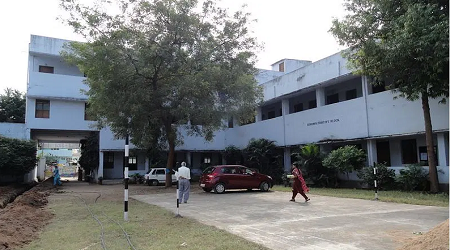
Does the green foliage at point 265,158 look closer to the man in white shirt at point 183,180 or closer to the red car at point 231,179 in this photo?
the red car at point 231,179

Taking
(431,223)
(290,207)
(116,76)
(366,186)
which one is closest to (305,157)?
(366,186)

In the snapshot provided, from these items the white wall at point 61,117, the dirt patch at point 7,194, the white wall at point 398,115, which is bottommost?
the dirt patch at point 7,194

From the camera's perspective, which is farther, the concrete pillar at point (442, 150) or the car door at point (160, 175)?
the car door at point (160, 175)

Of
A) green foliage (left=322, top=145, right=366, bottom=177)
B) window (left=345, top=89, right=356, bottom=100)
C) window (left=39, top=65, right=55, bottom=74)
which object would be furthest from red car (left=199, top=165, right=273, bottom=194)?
window (left=39, top=65, right=55, bottom=74)

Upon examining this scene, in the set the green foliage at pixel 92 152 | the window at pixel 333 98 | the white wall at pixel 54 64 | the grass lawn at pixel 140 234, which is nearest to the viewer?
the grass lawn at pixel 140 234

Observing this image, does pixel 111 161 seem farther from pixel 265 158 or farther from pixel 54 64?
pixel 265 158

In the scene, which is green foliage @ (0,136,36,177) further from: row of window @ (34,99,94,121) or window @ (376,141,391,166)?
window @ (376,141,391,166)

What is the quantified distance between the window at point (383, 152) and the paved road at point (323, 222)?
9.28 metres

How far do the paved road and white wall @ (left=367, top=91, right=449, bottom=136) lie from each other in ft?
19.9

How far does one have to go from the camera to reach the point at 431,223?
8594mm

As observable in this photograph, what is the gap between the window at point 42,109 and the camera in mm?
28391

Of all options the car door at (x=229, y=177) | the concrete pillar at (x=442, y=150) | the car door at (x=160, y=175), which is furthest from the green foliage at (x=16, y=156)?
the concrete pillar at (x=442, y=150)

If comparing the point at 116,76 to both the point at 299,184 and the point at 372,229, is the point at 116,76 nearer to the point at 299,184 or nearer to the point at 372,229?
the point at 299,184

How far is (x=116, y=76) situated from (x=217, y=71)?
5.21 meters
